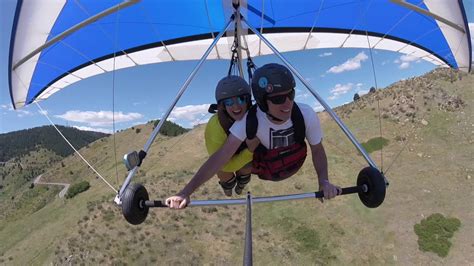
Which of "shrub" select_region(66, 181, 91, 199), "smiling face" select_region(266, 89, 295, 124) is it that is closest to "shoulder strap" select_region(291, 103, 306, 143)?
"smiling face" select_region(266, 89, 295, 124)

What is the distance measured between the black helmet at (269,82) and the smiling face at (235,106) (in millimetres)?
642

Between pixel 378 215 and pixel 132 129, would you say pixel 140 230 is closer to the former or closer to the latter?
pixel 378 215

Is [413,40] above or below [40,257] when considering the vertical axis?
above

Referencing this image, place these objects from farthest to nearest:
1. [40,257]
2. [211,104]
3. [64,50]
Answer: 1. [40,257]
2. [64,50]
3. [211,104]

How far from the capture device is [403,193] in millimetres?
33062

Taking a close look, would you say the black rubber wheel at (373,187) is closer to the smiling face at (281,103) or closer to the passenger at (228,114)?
the smiling face at (281,103)

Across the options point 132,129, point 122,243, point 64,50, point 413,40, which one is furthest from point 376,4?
point 132,129

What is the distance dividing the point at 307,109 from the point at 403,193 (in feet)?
111

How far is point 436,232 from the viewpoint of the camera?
27.0 metres

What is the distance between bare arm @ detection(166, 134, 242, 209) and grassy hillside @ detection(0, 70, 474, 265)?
2364 centimetres

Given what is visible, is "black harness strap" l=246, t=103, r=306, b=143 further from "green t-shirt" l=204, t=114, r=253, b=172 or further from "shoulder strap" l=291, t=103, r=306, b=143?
"green t-shirt" l=204, t=114, r=253, b=172

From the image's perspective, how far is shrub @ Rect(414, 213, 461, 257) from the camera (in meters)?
26.3

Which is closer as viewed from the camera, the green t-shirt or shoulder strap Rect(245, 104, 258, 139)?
shoulder strap Rect(245, 104, 258, 139)

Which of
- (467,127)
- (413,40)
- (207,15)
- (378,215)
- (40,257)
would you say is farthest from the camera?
(467,127)
